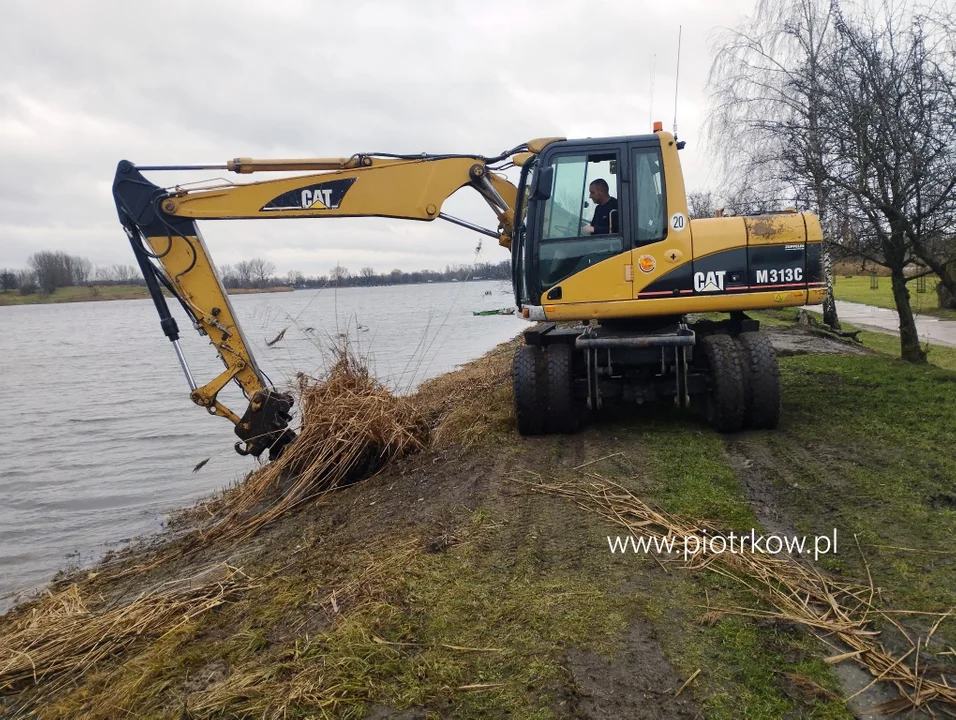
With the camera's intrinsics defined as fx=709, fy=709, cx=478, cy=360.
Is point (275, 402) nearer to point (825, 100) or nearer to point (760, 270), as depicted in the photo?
point (760, 270)

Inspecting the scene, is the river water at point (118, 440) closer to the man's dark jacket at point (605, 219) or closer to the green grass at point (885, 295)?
the man's dark jacket at point (605, 219)

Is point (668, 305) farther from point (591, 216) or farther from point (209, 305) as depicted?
point (209, 305)

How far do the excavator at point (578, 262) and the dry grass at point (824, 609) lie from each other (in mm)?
2590

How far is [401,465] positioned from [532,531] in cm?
274

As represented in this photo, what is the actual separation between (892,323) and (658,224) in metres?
18.7

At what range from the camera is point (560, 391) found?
7094 mm

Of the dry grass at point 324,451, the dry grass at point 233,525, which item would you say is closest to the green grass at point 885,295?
the dry grass at point 324,451

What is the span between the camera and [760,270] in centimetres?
700

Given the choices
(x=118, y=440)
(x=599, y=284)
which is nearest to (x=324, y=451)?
(x=599, y=284)

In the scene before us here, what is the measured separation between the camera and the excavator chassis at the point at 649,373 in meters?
6.97

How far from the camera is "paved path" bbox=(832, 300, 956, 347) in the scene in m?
18.7

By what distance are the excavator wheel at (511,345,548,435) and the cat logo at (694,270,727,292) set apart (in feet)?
5.53

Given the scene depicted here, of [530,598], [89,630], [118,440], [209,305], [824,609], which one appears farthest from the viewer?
[118,440]

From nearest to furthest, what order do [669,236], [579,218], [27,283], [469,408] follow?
[669,236] < [579,218] < [469,408] < [27,283]
